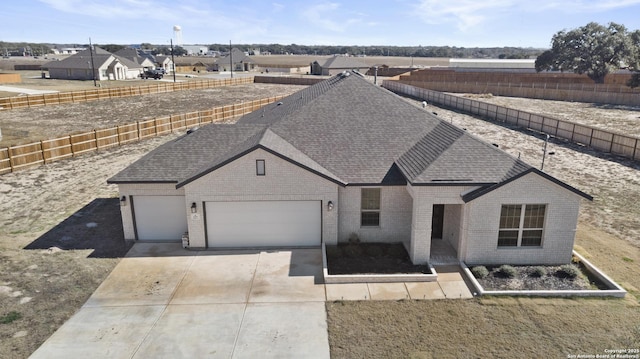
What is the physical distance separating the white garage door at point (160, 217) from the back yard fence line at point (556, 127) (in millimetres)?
31337

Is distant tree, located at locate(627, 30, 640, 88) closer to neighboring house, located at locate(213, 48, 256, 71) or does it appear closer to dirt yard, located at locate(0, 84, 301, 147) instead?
dirt yard, located at locate(0, 84, 301, 147)

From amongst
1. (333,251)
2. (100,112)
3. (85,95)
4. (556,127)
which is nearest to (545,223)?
(333,251)

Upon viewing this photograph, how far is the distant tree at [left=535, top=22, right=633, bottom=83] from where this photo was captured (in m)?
68.7

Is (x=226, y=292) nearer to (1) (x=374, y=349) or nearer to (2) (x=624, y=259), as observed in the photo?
(1) (x=374, y=349)

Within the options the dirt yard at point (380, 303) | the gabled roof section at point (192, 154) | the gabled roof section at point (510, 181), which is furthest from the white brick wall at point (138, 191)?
the gabled roof section at point (510, 181)

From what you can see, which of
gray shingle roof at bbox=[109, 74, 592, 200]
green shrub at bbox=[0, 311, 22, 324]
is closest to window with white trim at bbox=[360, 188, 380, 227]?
gray shingle roof at bbox=[109, 74, 592, 200]

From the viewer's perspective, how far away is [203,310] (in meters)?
12.7

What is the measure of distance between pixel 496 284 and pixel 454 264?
1.70 metres

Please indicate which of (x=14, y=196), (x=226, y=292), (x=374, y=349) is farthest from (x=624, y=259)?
(x=14, y=196)

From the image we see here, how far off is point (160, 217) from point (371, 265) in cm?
868

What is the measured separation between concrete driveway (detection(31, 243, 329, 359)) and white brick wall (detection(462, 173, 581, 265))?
5702 millimetres

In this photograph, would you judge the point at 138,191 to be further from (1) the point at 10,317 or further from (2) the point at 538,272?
(2) the point at 538,272

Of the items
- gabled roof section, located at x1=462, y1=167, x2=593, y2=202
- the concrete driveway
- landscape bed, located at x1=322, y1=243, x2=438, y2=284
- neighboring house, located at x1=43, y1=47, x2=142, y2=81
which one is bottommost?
the concrete driveway

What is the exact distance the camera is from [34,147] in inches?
1081
